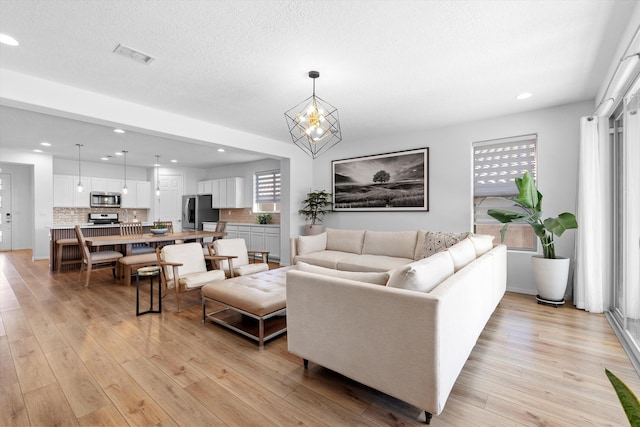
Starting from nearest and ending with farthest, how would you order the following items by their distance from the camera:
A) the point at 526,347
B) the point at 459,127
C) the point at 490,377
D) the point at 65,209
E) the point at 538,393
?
the point at 538,393 < the point at 490,377 < the point at 526,347 < the point at 459,127 < the point at 65,209

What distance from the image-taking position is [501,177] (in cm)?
446

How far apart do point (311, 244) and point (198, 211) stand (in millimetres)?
5124

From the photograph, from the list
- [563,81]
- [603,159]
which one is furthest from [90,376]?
[603,159]

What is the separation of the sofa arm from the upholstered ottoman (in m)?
0.53

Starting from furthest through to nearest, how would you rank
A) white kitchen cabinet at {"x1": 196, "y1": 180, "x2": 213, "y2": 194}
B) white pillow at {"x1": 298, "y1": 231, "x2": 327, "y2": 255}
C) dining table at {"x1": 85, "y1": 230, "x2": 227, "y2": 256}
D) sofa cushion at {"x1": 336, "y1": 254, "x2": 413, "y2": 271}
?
1. white kitchen cabinet at {"x1": 196, "y1": 180, "x2": 213, "y2": 194}
2. white pillow at {"x1": 298, "y1": 231, "x2": 327, "y2": 255}
3. dining table at {"x1": 85, "y1": 230, "x2": 227, "y2": 256}
4. sofa cushion at {"x1": 336, "y1": 254, "x2": 413, "y2": 271}

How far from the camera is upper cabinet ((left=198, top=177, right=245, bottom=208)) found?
8.10m

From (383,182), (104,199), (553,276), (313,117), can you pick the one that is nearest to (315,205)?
(383,182)

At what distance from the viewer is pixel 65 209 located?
8.27 meters

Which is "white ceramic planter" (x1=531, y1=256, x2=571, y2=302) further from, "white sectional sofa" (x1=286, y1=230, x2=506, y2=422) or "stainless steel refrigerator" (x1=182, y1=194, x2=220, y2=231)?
"stainless steel refrigerator" (x1=182, y1=194, x2=220, y2=231)

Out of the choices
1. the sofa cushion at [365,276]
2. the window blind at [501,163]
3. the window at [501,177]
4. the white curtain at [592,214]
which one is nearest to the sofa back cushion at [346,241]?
the window at [501,177]

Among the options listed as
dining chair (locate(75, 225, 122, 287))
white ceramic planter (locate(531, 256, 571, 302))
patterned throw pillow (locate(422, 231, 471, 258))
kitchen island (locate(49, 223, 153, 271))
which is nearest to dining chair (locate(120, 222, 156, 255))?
dining chair (locate(75, 225, 122, 287))

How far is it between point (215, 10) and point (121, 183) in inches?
333

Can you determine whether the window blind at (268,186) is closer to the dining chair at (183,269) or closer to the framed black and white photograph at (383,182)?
the framed black and white photograph at (383,182)

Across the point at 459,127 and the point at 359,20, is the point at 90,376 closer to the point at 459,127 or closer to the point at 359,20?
the point at 359,20
